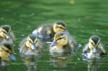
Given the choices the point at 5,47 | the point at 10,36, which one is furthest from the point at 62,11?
the point at 5,47

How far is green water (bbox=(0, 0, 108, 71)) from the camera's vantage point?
42.1 feet

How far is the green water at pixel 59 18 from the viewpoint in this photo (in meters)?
12.8

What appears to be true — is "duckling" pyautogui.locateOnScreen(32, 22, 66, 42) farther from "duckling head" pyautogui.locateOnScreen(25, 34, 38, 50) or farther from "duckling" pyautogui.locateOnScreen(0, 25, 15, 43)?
"duckling head" pyautogui.locateOnScreen(25, 34, 38, 50)

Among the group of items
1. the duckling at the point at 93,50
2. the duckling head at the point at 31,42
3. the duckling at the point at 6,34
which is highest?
the duckling at the point at 6,34

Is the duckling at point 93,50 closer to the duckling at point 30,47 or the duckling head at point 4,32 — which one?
the duckling at point 30,47

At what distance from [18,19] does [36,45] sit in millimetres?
3680

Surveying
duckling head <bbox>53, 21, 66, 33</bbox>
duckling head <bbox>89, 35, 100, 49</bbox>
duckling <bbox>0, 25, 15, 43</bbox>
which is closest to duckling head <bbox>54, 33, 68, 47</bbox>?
duckling head <bbox>89, 35, 100, 49</bbox>

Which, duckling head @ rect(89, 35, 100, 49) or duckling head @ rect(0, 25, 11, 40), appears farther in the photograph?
duckling head @ rect(0, 25, 11, 40)

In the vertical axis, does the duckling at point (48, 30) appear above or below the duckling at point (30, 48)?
above

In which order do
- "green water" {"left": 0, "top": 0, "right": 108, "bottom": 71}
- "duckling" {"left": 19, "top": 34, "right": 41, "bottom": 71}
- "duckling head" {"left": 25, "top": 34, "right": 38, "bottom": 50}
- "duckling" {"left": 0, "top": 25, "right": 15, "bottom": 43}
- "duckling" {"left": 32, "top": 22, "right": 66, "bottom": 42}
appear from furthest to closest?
"duckling" {"left": 32, "top": 22, "right": 66, "bottom": 42} → "duckling" {"left": 0, "top": 25, "right": 15, "bottom": 43} → "duckling head" {"left": 25, "top": 34, "right": 38, "bottom": 50} → "duckling" {"left": 19, "top": 34, "right": 41, "bottom": 71} → "green water" {"left": 0, "top": 0, "right": 108, "bottom": 71}

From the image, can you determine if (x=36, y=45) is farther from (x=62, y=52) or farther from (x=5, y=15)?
(x=5, y=15)

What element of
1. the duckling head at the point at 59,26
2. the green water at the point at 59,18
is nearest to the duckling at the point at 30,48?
the green water at the point at 59,18

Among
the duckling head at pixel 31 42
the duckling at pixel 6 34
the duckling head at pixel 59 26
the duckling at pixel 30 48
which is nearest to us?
the duckling at pixel 30 48

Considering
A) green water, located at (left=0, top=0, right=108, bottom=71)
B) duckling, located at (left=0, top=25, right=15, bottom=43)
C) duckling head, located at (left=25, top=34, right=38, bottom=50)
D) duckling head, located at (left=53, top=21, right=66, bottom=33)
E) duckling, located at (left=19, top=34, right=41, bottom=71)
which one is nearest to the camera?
green water, located at (left=0, top=0, right=108, bottom=71)
